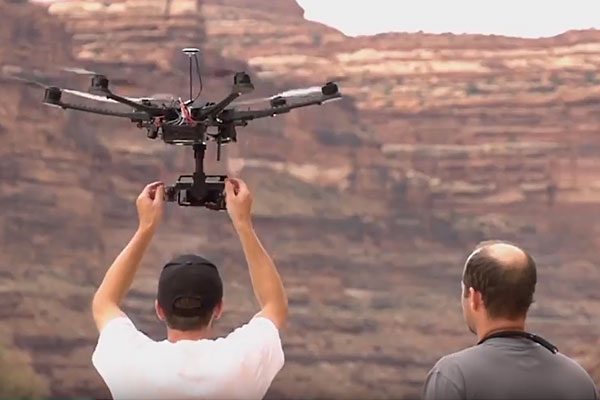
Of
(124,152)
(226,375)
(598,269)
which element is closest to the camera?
(226,375)

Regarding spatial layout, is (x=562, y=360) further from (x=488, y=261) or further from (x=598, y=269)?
(x=598, y=269)

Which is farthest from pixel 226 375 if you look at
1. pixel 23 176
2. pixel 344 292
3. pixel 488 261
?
pixel 23 176

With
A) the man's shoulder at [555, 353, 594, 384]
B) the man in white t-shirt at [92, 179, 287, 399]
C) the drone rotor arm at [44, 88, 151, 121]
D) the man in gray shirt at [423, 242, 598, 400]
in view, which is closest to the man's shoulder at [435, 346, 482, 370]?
the man in gray shirt at [423, 242, 598, 400]

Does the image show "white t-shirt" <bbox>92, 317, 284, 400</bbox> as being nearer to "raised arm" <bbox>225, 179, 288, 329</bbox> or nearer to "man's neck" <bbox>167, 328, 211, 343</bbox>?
"man's neck" <bbox>167, 328, 211, 343</bbox>

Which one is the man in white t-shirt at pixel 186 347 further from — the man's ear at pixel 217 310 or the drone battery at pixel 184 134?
the drone battery at pixel 184 134

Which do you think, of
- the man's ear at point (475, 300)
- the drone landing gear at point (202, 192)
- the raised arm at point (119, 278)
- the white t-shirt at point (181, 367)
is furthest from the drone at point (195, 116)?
the man's ear at point (475, 300)

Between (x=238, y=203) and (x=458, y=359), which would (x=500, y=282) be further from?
(x=238, y=203)

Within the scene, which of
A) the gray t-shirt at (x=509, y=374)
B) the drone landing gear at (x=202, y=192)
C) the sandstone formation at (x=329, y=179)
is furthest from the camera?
the sandstone formation at (x=329, y=179)
